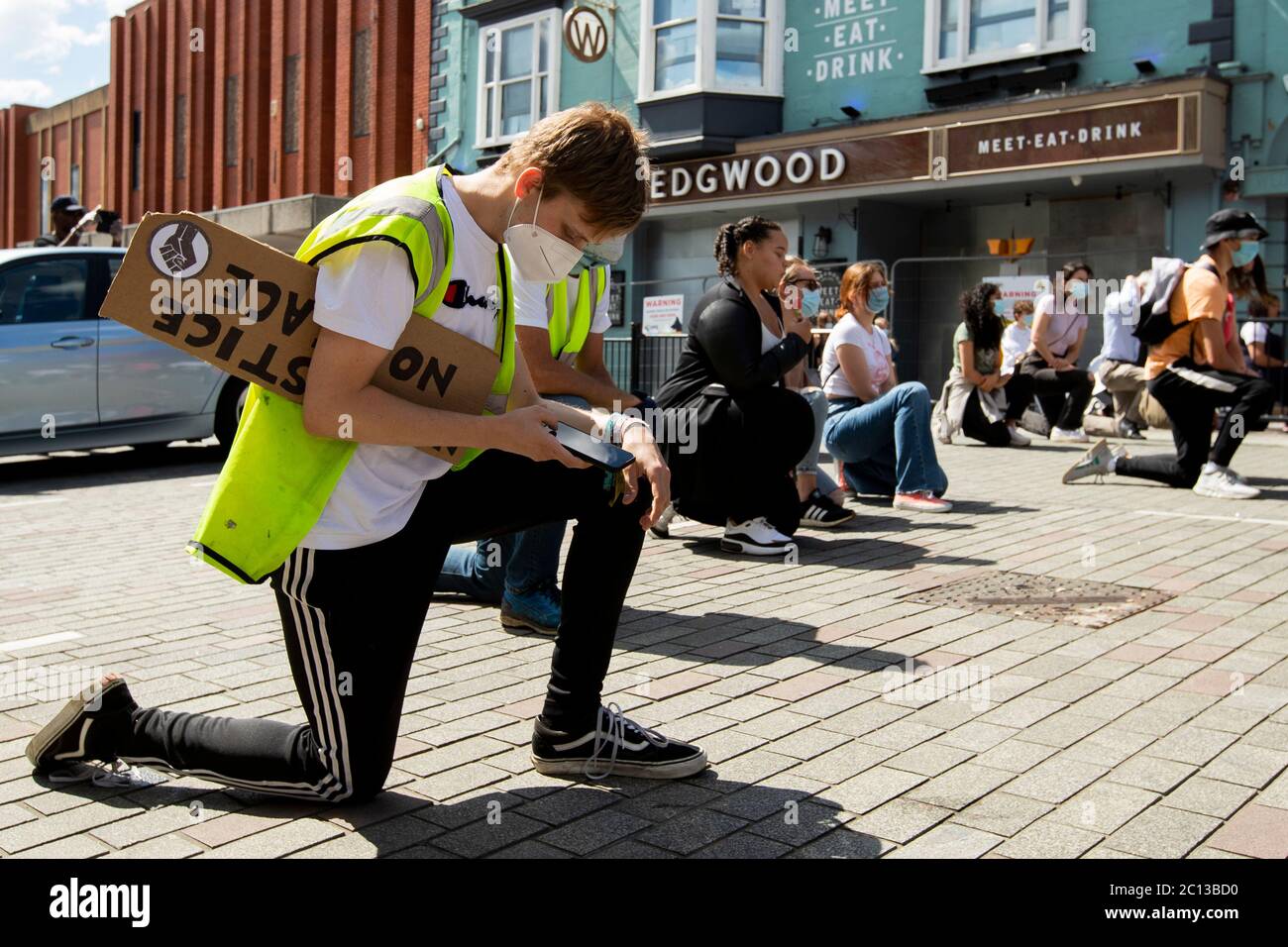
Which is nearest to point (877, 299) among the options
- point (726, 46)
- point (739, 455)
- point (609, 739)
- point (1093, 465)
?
point (1093, 465)

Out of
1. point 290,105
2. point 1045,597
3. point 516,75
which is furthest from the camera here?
point 290,105

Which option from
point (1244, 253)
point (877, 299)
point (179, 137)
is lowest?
point (877, 299)

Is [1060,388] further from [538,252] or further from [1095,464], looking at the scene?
[538,252]

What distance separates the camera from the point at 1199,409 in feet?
30.3

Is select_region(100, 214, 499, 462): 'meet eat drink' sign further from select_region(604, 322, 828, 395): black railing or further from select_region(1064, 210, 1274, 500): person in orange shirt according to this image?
select_region(604, 322, 828, 395): black railing

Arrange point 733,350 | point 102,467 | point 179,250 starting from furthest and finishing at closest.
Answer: point 102,467 < point 733,350 < point 179,250

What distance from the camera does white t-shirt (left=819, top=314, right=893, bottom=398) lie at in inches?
334

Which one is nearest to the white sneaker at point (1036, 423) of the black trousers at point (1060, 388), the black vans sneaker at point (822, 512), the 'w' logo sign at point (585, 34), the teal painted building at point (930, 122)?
Answer: the black trousers at point (1060, 388)

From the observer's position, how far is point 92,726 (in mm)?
3139

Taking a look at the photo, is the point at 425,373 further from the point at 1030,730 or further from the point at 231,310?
the point at 1030,730

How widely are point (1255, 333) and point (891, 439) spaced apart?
7.62 m

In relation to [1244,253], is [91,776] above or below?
below

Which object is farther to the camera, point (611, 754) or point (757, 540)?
point (757, 540)

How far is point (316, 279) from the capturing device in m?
2.69
